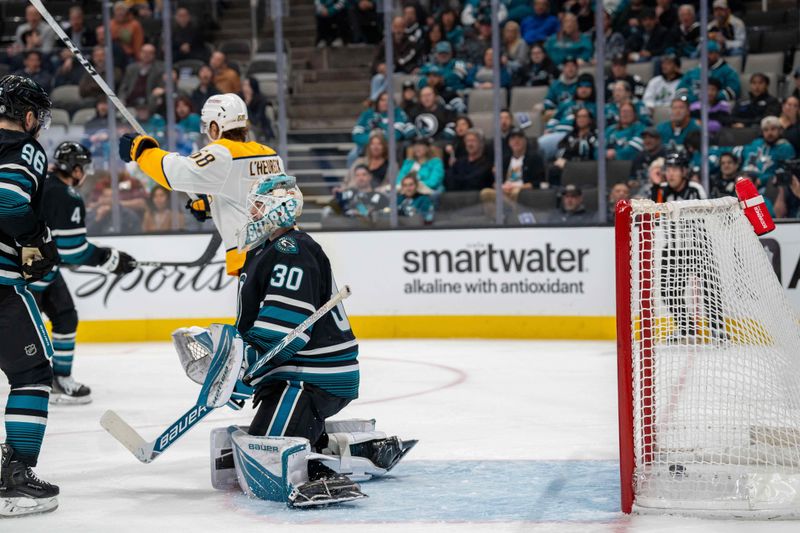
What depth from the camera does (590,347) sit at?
24.7 feet

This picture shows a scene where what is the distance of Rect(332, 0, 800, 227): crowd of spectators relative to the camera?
780cm

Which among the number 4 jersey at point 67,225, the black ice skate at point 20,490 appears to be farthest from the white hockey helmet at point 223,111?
the black ice skate at point 20,490

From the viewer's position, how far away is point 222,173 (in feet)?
14.6

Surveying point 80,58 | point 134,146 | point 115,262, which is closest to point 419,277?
point 115,262

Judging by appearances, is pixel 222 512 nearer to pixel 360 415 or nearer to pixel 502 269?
pixel 360 415

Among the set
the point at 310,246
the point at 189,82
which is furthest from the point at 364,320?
the point at 310,246

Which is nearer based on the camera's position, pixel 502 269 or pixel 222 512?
pixel 222 512

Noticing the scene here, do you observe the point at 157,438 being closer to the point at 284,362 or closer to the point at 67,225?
the point at 284,362

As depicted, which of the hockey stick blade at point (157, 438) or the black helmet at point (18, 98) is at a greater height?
the black helmet at point (18, 98)

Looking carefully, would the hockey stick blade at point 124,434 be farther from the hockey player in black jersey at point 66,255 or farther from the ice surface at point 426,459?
the hockey player in black jersey at point 66,255

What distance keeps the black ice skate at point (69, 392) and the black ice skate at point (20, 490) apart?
7.66 feet

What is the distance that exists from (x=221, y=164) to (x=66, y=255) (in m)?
1.53

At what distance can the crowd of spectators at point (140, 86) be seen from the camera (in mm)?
8461

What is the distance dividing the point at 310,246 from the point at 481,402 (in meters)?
2.22
